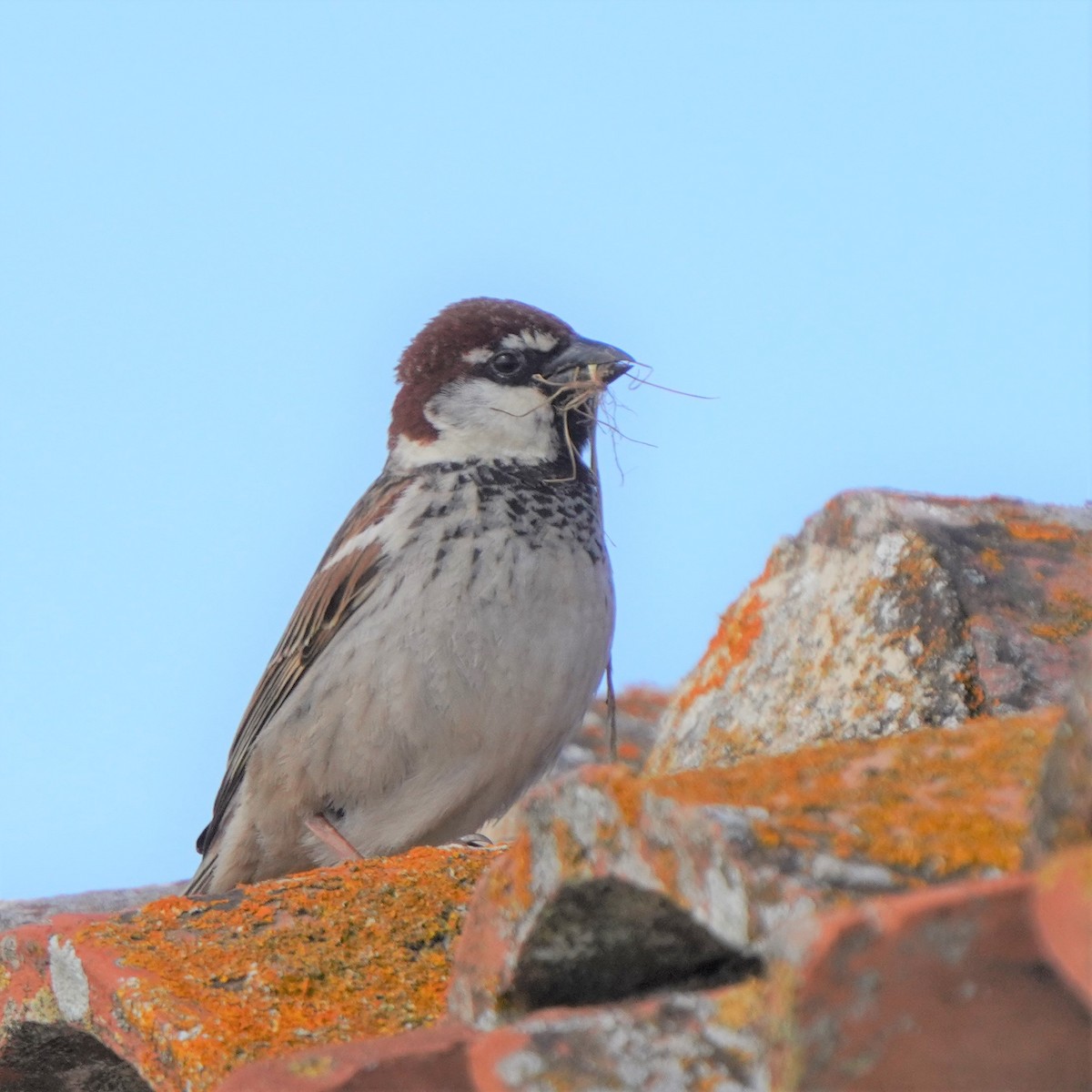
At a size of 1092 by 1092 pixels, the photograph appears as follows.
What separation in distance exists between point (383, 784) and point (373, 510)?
0.79 m

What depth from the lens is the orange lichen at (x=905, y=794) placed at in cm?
169

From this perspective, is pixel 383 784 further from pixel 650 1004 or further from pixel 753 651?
pixel 650 1004

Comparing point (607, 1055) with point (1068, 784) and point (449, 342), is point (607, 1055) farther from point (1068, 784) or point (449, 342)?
point (449, 342)

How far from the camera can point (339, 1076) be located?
179 centimetres

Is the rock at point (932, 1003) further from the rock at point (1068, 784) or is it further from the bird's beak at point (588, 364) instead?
the bird's beak at point (588, 364)

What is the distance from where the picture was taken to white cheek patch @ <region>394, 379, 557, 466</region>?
4.71 metres

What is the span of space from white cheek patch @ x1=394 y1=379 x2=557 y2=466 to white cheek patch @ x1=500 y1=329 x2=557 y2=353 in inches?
5.4

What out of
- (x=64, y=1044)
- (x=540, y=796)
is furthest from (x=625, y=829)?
(x=64, y=1044)

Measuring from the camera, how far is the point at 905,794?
187 cm

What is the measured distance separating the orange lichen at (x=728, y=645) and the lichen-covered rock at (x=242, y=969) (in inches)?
40.5

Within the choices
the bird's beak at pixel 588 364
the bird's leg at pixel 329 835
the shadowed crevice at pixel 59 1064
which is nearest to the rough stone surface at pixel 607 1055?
the shadowed crevice at pixel 59 1064

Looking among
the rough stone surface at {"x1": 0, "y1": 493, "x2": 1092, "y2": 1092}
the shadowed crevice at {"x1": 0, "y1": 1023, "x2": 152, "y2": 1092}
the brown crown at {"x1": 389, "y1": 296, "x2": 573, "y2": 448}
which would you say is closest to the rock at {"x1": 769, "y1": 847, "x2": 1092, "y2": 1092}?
the rough stone surface at {"x1": 0, "y1": 493, "x2": 1092, "y2": 1092}

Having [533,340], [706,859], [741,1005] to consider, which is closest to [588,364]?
[533,340]

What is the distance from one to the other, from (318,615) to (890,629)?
1.88 m
